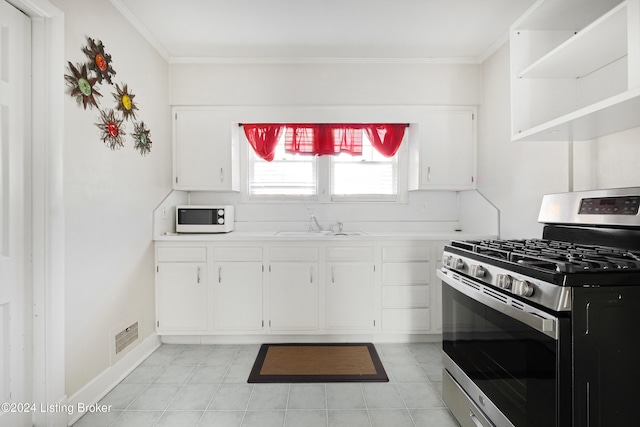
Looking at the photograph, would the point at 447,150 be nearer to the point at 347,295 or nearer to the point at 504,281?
the point at 347,295

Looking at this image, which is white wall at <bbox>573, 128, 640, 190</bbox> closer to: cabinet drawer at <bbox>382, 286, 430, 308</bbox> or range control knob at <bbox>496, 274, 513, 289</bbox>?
range control knob at <bbox>496, 274, 513, 289</bbox>

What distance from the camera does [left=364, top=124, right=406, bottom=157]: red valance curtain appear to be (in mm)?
3338

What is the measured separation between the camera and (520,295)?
4.00 feet

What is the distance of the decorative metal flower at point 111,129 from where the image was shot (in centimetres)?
213

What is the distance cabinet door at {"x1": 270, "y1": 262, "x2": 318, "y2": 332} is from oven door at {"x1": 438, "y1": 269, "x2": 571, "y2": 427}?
123 cm

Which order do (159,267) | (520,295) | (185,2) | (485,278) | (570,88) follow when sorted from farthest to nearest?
(159,267) → (185,2) → (570,88) → (485,278) → (520,295)

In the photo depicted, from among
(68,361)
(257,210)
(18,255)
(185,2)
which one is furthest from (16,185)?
(257,210)

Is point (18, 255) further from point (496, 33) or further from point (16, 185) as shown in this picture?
point (496, 33)

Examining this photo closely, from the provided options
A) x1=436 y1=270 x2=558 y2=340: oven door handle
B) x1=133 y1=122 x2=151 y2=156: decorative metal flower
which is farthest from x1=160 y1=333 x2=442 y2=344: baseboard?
x1=133 y1=122 x2=151 y2=156: decorative metal flower

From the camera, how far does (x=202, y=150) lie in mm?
3105

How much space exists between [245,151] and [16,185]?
6.67ft

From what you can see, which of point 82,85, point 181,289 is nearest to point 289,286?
point 181,289

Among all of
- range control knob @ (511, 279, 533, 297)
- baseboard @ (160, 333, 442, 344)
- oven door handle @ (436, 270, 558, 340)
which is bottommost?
baseboard @ (160, 333, 442, 344)

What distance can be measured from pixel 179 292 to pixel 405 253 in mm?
1988
